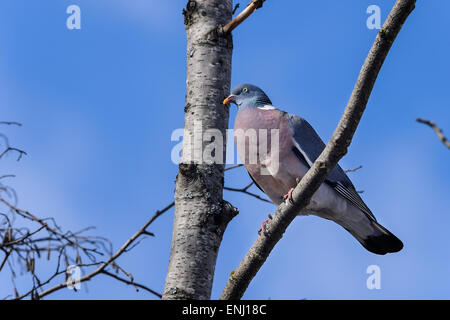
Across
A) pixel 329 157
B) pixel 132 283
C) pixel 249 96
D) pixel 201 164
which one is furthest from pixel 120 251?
pixel 249 96

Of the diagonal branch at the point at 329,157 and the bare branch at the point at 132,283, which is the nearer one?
the diagonal branch at the point at 329,157

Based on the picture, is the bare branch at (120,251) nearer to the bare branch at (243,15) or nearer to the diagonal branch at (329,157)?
the diagonal branch at (329,157)

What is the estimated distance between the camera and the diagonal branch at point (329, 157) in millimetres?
2564

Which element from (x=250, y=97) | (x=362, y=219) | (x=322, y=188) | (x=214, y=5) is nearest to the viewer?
(x=214, y=5)

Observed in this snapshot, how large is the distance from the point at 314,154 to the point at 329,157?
1.58m

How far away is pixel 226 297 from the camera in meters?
3.09

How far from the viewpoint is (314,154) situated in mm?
4344

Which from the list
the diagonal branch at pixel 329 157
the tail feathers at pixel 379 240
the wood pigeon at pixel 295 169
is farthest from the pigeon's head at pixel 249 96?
the diagonal branch at pixel 329 157

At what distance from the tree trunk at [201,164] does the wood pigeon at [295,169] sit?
0.64m

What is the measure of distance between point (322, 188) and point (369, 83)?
1684mm

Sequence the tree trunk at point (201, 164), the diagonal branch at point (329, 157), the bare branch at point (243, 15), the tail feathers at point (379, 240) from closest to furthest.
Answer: the diagonal branch at point (329, 157) → the tree trunk at point (201, 164) → the bare branch at point (243, 15) → the tail feathers at point (379, 240)

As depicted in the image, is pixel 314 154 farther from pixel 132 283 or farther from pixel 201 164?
pixel 132 283
